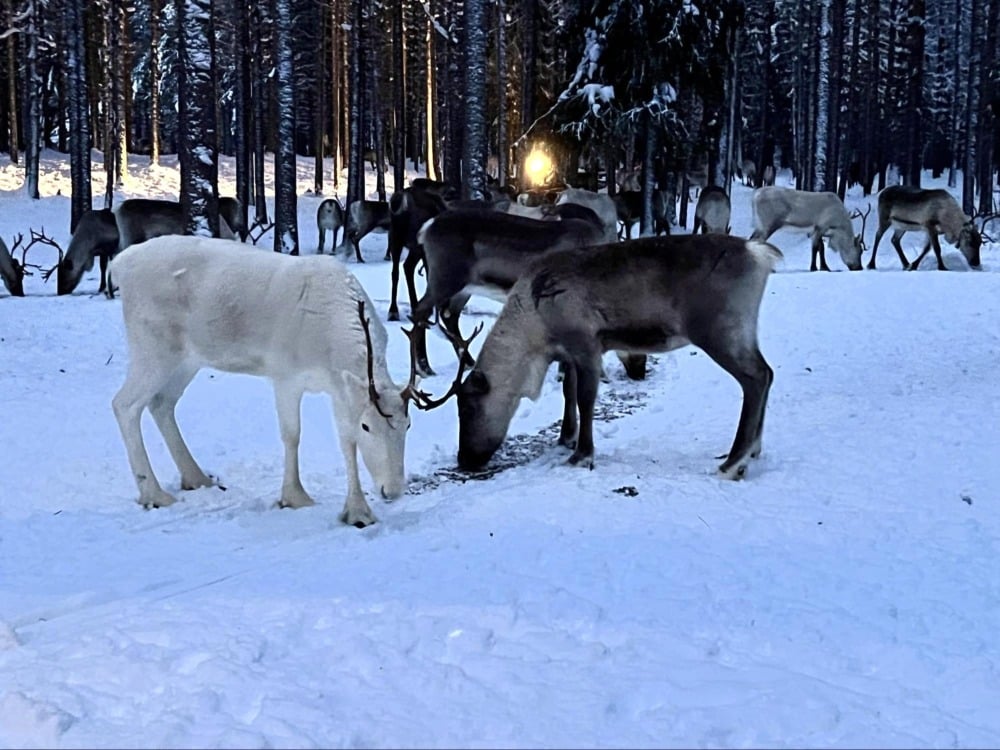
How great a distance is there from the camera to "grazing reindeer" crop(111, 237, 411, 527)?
5.36 m

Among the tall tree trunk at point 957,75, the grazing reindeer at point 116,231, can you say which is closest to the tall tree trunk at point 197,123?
the grazing reindeer at point 116,231

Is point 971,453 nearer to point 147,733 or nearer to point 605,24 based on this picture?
point 147,733

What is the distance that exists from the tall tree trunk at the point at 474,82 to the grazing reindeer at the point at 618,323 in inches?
347

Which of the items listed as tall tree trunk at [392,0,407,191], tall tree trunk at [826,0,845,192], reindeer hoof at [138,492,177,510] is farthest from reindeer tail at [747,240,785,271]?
tall tree trunk at [826,0,845,192]

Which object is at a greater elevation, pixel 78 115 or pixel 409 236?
pixel 78 115

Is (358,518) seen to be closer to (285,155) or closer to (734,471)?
(734,471)

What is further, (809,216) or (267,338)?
(809,216)

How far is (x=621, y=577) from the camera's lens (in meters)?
4.15

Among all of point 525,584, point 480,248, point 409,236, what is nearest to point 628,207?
point 409,236

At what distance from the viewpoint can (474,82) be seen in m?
14.7

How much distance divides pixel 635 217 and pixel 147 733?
21.3 meters

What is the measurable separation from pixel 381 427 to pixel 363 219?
17932 millimetres

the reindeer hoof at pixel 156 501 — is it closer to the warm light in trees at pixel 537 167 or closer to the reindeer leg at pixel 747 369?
the reindeer leg at pixel 747 369

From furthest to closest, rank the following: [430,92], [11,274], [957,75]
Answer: [957,75], [430,92], [11,274]
